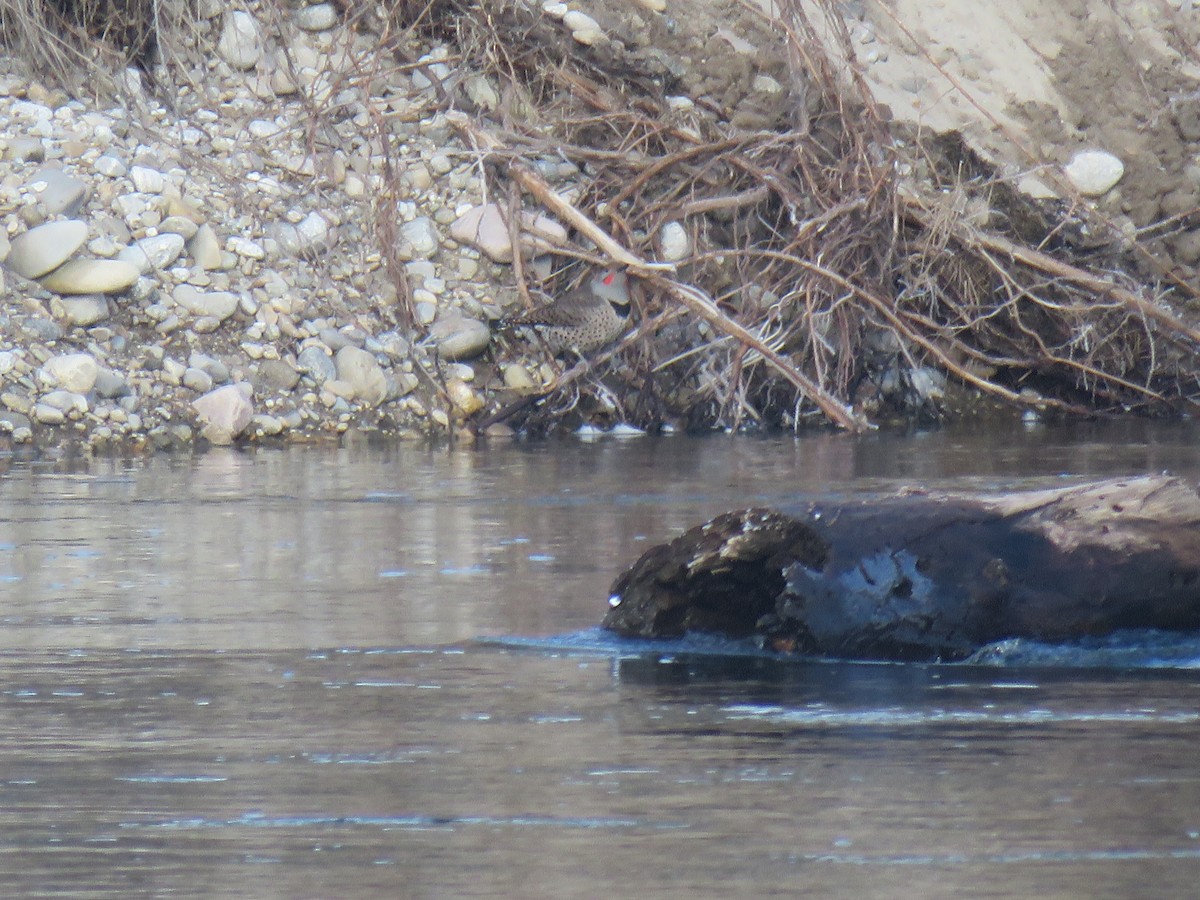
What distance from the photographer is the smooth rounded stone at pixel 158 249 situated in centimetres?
1102

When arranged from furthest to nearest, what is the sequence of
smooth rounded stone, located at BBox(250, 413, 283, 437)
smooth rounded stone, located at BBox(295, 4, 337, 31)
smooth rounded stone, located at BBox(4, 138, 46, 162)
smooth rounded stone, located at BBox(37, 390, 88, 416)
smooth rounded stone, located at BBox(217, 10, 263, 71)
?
smooth rounded stone, located at BBox(295, 4, 337, 31)
smooth rounded stone, located at BBox(217, 10, 263, 71)
smooth rounded stone, located at BBox(4, 138, 46, 162)
smooth rounded stone, located at BBox(250, 413, 283, 437)
smooth rounded stone, located at BBox(37, 390, 88, 416)

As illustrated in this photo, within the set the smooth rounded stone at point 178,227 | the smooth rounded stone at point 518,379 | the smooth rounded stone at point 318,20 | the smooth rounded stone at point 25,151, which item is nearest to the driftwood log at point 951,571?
the smooth rounded stone at point 518,379

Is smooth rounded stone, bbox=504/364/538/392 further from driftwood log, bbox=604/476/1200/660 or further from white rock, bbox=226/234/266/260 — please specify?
driftwood log, bbox=604/476/1200/660

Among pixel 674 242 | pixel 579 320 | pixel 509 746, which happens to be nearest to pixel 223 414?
pixel 579 320

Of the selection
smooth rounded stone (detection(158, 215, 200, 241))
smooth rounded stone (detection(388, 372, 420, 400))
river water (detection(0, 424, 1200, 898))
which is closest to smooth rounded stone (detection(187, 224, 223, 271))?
smooth rounded stone (detection(158, 215, 200, 241))

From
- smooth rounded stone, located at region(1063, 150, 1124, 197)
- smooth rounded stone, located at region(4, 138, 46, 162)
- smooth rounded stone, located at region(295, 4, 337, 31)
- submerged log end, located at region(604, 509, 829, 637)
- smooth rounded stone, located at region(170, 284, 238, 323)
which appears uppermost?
smooth rounded stone, located at region(295, 4, 337, 31)

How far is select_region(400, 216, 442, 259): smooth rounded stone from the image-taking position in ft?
38.8

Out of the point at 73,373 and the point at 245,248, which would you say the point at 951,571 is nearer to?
the point at 73,373

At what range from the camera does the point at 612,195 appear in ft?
39.3

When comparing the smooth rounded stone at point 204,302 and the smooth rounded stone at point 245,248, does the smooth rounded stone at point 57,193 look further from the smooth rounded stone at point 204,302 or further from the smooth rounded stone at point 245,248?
the smooth rounded stone at point 245,248

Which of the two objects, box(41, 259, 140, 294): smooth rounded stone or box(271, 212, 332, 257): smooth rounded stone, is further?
box(271, 212, 332, 257): smooth rounded stone

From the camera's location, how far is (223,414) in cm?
1045

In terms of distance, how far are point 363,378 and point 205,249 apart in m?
1.16

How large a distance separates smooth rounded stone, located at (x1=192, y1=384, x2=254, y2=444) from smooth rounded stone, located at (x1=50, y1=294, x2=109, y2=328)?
2.51 feet
